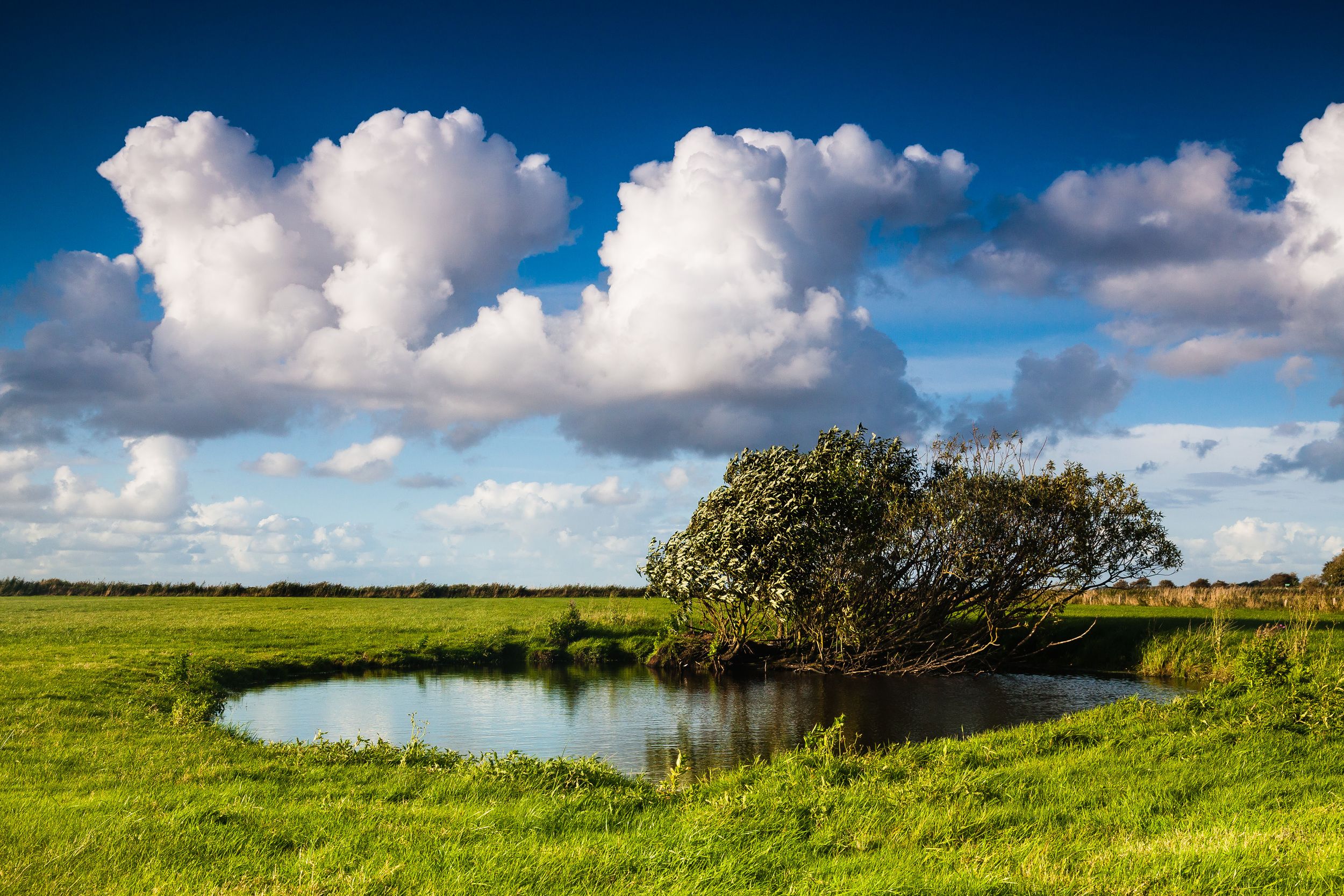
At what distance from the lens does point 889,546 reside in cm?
3062

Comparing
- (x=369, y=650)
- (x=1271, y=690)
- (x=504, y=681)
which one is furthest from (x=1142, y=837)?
(x=369, y=650)

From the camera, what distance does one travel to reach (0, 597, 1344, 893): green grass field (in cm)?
752

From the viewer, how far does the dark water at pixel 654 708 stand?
20.0m

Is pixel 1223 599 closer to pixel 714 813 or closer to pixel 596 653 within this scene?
pixel 596 653

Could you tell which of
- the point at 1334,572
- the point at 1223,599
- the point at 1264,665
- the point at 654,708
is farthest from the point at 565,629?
the point at 1334,572

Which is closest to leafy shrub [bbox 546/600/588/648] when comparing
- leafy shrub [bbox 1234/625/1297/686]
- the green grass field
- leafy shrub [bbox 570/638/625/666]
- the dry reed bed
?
leafy shrub [bbox 570/638/625/666]

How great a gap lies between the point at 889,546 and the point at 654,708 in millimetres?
11563

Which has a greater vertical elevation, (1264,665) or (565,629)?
(1264,665)

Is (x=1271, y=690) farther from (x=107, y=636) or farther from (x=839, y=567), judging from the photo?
(x=107, y=636)

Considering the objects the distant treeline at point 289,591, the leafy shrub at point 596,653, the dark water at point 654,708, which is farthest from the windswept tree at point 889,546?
the distant treeline at point 289,591

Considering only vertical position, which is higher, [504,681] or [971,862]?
[971,862]

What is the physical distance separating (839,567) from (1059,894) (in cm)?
2332

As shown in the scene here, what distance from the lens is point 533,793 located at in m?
11.2

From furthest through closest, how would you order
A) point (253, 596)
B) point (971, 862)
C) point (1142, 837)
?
point (253, 596), point (1142, 837), point (971, 862)
